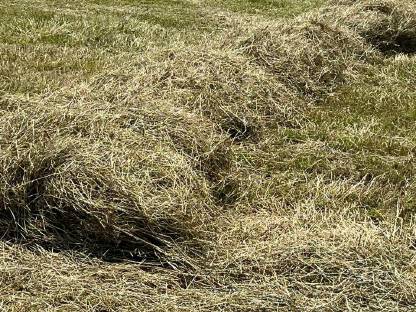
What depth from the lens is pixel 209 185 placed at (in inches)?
202

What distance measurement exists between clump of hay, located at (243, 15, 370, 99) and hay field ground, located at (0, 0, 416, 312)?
0.03 metres

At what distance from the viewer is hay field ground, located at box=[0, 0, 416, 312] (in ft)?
12.6

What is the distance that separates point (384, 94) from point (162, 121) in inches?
160

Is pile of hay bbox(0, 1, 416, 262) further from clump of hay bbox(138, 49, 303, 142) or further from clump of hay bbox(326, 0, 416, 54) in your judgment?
clump of hay bbox(326, 0, 416, 54)

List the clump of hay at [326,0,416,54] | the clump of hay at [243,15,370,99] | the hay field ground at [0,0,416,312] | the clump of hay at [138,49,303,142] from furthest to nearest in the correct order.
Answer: the clump of hay at [326,0,416,54] < the clump of hay at [243,15,370,99] < the clump of hay at [138,49,303,142] < the hay field ground at [0,0,416,312]

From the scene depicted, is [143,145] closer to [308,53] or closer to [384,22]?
[308,53]

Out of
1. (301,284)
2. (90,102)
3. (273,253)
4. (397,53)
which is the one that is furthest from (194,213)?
(397,53)

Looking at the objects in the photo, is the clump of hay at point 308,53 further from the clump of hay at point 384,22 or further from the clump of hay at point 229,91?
the clump of hay at point 384,22

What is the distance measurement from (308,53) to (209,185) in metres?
4.35

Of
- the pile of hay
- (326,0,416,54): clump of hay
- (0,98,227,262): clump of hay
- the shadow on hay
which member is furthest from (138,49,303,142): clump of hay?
(326,0,416,54): clump of hay

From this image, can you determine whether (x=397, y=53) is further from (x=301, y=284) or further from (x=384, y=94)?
(x=301, y=284)

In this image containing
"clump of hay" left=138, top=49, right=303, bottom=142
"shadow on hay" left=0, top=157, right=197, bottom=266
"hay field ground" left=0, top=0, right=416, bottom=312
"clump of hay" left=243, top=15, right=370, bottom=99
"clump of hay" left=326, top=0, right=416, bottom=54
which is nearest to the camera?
"hay field ground" left=0, top=0, right=416, bottom=312

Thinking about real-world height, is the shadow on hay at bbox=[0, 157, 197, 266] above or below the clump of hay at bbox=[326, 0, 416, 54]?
below

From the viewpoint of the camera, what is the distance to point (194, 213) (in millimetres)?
4402
